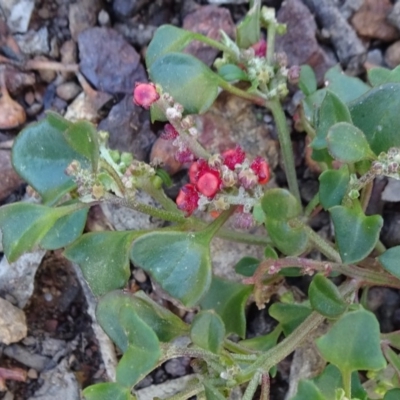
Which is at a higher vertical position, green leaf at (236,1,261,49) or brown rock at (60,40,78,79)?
green leaf at (236,1,261,49)

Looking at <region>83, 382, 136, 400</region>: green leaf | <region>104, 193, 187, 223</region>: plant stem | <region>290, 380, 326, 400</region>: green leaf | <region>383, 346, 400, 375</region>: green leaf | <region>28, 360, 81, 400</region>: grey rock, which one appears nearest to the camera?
<region>290, 380, 326, 400</region>: green leaf

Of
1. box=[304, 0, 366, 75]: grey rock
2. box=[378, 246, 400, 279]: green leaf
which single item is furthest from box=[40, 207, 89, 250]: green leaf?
box=[304, 0, 366, 75]: grey rock

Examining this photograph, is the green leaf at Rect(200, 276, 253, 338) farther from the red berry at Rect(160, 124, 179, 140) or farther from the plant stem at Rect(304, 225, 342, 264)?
the red berry at Rect(160, 124, 179, 140)

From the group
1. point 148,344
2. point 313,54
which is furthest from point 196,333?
point 313,54

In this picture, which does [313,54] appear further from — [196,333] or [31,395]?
[31,395]

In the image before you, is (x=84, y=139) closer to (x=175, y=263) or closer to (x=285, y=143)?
(x=175, y=263)

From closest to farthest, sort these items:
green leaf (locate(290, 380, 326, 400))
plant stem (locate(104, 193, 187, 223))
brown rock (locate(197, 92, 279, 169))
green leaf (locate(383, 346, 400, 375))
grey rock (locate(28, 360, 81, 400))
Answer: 1. green leaf (locate(290, 380, 326, 400))
2. plant stem (locate(104, 193, 187, 223))
3. green leaf (locate(383, 346, 400, 375))
4. grey rock (locate(28, 360, 81, 400))
5. brown rock (locate(197, 92, 279, 169))
